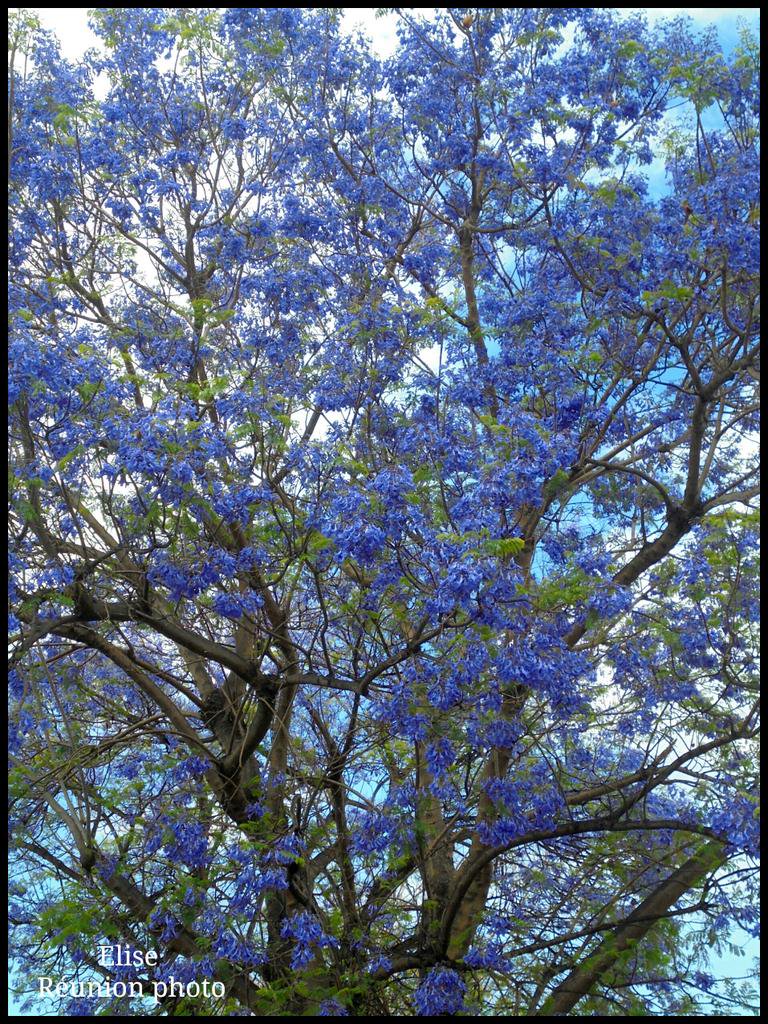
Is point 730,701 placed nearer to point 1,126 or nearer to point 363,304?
point 363,304

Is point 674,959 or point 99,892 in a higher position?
point 99,892

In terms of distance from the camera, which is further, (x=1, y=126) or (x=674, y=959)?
(x=674, y=959)

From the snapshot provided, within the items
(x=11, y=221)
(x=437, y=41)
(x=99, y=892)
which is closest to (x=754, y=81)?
→ (x=437, y=41)

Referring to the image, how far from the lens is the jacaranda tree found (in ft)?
19.9

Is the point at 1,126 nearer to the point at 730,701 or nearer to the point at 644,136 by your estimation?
the point at 644,136

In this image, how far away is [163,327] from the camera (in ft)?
28.6

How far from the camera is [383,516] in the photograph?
5.54 m

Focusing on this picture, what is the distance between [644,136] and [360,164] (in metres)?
2.59

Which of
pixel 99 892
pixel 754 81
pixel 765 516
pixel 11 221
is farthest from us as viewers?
pixel 11 221

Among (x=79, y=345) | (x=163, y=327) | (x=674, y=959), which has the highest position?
(x=163, y=327)

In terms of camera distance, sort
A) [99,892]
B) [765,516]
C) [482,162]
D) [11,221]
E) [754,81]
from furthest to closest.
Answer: [11,221] < [482,162] < [754,81] < [99,892] < [765,516]

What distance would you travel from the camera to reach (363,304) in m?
7.79

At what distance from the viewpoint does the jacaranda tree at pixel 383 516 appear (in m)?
6.06

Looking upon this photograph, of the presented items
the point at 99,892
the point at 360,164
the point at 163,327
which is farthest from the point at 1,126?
the point at 99,892
